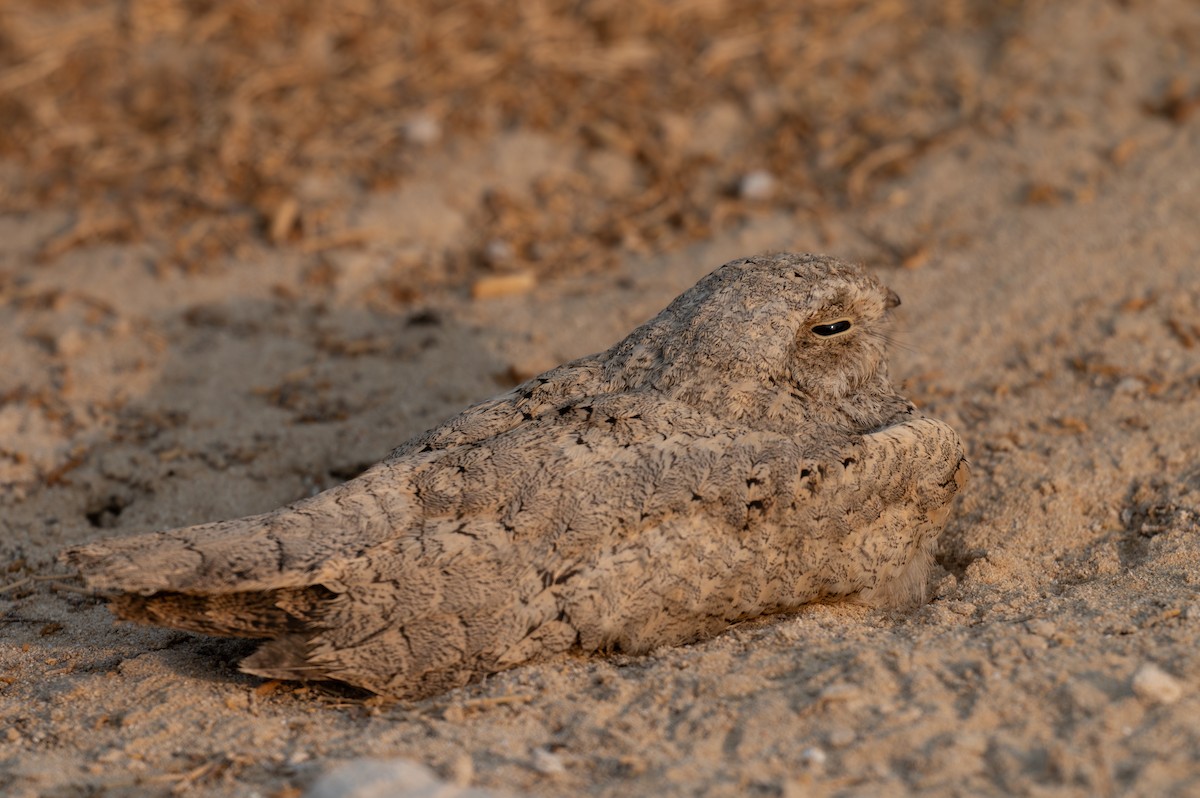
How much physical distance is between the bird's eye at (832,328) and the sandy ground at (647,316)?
961 millimetres

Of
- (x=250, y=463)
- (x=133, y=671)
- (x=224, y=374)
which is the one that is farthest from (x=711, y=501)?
(x=224, y=374)

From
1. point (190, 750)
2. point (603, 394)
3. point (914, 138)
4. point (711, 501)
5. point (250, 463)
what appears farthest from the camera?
point (914, 138)

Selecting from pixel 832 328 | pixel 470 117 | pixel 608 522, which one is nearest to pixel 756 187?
pixel 470 117

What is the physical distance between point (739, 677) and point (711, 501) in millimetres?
538

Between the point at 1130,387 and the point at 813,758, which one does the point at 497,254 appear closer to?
the point at 1130,387

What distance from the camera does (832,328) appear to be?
13.9 feet

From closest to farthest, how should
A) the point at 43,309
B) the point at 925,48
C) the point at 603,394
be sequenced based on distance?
the point at 603,394, the point at 43,309, the point at 925,48

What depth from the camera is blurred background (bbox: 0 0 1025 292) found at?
689 centimetres

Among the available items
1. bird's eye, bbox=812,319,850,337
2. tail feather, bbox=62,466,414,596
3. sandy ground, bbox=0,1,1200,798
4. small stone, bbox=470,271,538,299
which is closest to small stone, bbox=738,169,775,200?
sandy ground, bbox=0,1,1200,798

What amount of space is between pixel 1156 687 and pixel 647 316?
3.29 metres

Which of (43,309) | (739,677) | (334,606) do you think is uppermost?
(43,309)

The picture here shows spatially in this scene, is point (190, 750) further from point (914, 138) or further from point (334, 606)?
point (914, 138)

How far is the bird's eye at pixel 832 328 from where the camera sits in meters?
4.20

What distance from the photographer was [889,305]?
447 centimetres
